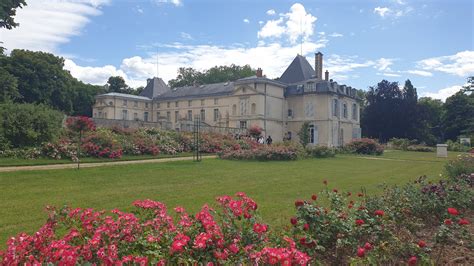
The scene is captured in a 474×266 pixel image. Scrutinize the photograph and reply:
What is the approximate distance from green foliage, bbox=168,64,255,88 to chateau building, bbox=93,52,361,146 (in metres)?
11.6

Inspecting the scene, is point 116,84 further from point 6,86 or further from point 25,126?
point 25,126

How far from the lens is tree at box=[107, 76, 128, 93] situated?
6606 cm

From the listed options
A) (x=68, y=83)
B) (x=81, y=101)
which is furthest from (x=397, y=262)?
(x=81, y=101)

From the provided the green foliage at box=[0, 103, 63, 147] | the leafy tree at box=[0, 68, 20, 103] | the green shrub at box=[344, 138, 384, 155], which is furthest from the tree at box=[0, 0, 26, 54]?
the green shrub at box=[344, 138, 384, 155]

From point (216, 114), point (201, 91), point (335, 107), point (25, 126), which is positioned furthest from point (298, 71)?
point (25, 126)

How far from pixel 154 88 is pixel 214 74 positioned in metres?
11.2

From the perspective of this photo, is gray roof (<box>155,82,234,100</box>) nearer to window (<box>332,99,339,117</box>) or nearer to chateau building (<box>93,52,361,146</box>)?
chateau building (<box>93,52,361,146</box>)

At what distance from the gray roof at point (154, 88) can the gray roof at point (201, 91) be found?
204cm

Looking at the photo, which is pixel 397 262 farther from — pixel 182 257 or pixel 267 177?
pixel 267 177

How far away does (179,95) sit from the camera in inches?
2082

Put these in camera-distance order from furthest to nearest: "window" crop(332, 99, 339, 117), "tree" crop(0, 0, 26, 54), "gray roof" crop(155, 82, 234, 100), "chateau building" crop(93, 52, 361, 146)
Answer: "gray roof" crop(155, 82, 234, 100)
"window" crop(332, 99, 339, 117)
"chateau building" crop(93, 52, 361, 146)
"tree" crop(0, 0, 26, 54)

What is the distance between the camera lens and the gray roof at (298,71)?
1856 inches

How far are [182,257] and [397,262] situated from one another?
6.62 ft

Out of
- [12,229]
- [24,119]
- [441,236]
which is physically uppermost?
[24,119]
